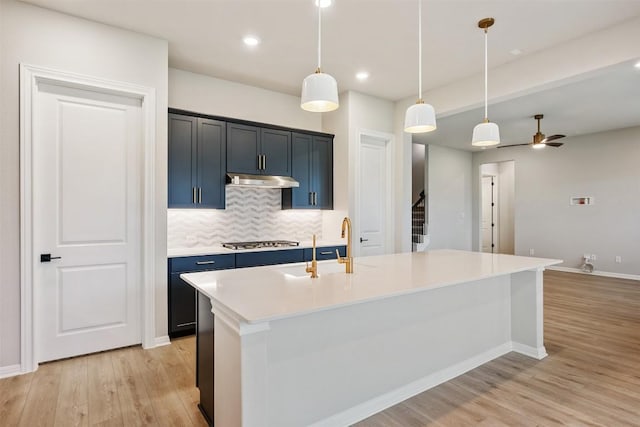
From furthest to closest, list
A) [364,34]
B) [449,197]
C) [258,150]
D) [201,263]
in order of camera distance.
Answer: [449,197] < [258,150] < [201,263] < [364,34]

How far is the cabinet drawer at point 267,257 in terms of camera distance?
3916 mm

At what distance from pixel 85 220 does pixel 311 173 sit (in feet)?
8.93

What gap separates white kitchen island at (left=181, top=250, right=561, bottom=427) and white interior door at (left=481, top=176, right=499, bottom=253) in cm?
736

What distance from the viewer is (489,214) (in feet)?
32.9

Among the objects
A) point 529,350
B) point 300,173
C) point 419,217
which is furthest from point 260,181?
point 419,217

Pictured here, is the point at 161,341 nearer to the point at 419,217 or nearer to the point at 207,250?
the point at 207,250

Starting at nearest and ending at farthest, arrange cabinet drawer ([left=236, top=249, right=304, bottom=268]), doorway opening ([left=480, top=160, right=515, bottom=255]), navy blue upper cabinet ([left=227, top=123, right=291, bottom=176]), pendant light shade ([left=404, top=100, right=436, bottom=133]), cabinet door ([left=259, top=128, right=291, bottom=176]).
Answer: pendant light shade ([left=404, top=100, right=436, bottom=133]) → cabinet drawer ([left=236, top=249, right=304, bottom=268]) → navy blue upper cabinet ([left=227, top=123, right=291, bottom=176]) → cabinet door ([left=259, top=128, right=291, bottom=176]) → doorway opening ([left=480, top=160, right=515, bottom=255])

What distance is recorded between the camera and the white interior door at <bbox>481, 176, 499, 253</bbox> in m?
9.95

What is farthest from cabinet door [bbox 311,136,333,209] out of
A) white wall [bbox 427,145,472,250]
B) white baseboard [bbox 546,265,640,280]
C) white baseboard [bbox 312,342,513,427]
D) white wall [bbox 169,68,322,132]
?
white baseboard [bbox 546,265,640,280]

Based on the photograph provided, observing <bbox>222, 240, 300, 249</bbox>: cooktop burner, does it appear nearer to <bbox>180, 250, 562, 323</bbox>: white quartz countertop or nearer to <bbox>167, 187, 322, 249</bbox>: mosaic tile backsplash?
<bbox>167, 187, 322, 249</bbox>: mosaic tile backsplash

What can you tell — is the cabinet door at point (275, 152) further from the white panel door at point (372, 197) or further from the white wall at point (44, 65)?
the white wall at point (44, 65)

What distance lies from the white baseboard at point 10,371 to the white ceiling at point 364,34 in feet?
9.67

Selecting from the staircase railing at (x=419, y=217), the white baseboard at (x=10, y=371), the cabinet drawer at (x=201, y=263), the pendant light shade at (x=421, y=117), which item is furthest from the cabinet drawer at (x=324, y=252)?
the staircase railing at (x=419, y=217)

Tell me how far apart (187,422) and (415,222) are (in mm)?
7257
